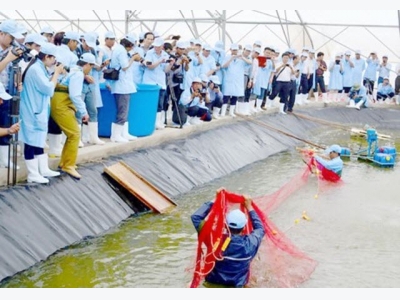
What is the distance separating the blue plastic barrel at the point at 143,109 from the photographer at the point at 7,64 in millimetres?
3381

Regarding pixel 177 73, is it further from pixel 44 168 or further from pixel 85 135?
pixel 44 168

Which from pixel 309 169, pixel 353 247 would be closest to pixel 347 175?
pixel 309 169

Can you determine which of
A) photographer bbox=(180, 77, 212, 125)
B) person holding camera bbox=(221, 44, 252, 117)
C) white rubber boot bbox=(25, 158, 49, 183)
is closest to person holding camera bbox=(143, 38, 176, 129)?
→ photographer bbox=(180, 77, 212, 125)

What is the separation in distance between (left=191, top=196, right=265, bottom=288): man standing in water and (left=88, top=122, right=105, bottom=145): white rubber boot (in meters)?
4.16

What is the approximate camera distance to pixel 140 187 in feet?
31.9

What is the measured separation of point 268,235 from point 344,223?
7.92 feet

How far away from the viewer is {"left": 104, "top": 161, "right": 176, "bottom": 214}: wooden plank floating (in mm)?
9445

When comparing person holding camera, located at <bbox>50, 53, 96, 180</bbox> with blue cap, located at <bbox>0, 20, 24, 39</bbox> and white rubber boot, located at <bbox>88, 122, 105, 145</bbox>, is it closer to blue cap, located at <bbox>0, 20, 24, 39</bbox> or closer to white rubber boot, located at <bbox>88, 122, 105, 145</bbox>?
blue cap, located at <bbox>0, 20, 24, 39</bbox>

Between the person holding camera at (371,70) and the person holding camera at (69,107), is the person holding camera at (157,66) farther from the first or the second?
the person holding camera at (371,70)

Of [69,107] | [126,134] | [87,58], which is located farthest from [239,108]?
[69,107]

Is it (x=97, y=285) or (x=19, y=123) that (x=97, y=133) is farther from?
(x=97, y=285)

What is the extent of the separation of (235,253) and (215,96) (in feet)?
27.2

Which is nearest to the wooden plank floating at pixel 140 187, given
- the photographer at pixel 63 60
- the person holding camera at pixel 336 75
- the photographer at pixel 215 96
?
the photographer at pixel 63 60

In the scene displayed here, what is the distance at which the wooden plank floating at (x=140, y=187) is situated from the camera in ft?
31.0
